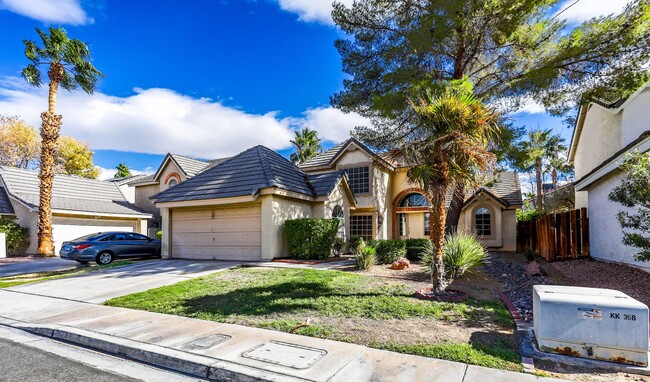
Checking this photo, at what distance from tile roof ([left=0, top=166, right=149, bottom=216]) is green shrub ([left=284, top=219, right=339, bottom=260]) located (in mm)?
15449

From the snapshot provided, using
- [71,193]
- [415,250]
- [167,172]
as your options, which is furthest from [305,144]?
[415,250]

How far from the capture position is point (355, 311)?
257 inches

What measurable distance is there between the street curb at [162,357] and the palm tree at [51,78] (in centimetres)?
1539

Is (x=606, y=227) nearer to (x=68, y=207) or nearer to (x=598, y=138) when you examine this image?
(x=598, y=138)

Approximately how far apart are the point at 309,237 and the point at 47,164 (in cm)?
1493

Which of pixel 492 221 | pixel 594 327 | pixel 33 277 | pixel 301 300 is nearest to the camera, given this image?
pixel 594 327

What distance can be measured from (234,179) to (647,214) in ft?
44.4

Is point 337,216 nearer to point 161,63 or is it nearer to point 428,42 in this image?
point 428,42

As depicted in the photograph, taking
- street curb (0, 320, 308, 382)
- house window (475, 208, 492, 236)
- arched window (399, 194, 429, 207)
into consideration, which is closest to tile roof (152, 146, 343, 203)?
arched window (399, 194, 429, 207)

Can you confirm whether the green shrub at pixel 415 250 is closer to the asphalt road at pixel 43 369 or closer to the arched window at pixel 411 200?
the arched window at pixel 411 200

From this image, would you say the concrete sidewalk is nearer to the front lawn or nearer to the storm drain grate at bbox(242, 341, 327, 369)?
the storm drain grate at bbox(242, 341, 327, 369)

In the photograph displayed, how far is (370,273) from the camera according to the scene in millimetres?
10867

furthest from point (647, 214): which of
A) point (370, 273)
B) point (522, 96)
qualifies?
point (522, 96)

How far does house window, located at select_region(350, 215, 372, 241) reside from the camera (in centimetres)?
2248
